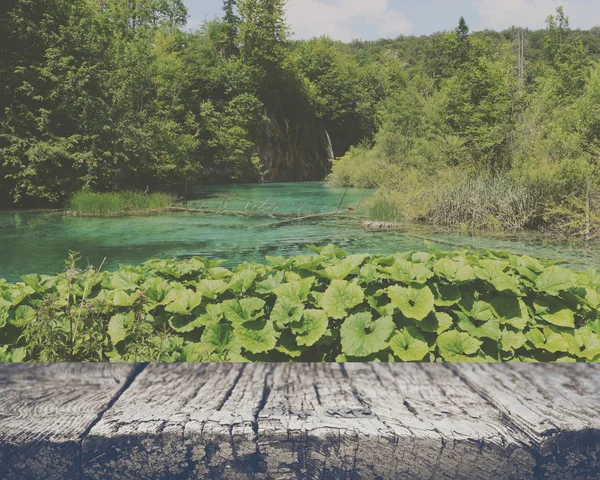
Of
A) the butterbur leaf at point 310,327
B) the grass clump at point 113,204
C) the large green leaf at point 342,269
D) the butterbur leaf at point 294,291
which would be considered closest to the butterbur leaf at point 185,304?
the butterbur leaf at point 294,291

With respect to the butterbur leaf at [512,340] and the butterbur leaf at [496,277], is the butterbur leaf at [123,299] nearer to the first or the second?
the butterbur leaf at [496,277]

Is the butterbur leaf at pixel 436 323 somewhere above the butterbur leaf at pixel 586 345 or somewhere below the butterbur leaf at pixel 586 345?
above

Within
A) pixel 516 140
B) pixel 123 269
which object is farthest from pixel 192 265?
pixel 516 140

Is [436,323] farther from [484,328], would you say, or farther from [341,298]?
[341,298]

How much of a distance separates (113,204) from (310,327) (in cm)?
1731

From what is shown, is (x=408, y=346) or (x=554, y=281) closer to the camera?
(x=408, y=346)

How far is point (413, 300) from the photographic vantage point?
2.58m

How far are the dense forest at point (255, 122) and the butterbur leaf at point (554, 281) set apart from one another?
10.2 metres

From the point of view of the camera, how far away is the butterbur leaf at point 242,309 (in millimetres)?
2534

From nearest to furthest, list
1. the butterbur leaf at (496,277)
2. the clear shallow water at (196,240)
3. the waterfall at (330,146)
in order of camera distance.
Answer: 1. the butterbur leaf at (496,277)
2. the clear shallow water at (196,240)
3. the waterfall at (330,146)

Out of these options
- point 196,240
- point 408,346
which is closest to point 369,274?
point 408,346

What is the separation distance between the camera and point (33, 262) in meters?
9.98

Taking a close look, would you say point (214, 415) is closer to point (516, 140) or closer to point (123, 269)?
point (123, 269)

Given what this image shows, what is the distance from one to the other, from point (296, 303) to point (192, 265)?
0.99 metres
